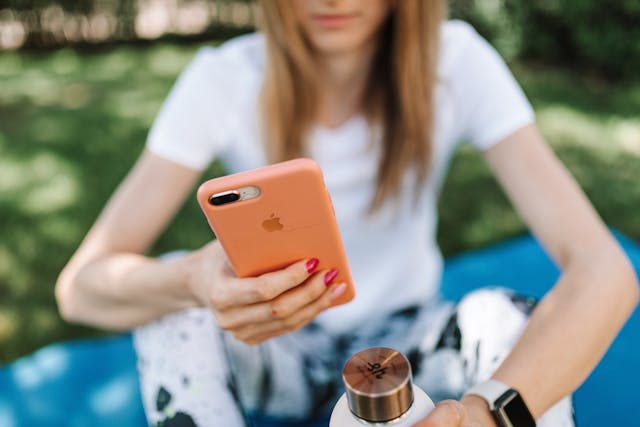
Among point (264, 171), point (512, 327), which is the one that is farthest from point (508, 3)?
point (264, 171)

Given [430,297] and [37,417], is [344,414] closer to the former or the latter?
[430,297]

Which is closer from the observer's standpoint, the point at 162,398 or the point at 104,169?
the point at 162,398

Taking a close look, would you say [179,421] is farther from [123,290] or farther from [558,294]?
[558,294]

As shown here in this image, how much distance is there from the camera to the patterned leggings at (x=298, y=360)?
1.04 metres

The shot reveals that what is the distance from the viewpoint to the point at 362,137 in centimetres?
142

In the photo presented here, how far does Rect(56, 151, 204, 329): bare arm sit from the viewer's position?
1.15 metres

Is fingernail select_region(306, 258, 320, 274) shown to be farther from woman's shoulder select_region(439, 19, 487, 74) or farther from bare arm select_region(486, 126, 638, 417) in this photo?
woman's shoulder select_region(439, 19, 487, 74)

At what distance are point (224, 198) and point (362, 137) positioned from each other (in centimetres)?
71

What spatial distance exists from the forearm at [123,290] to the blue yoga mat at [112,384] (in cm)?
41

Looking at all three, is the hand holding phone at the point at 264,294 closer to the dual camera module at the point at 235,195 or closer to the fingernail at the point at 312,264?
the fingernail at the point at 312,264

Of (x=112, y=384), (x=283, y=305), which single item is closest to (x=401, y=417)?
(x=283, y=305)

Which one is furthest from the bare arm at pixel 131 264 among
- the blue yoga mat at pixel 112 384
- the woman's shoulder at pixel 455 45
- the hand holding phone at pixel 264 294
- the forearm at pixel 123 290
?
the woman's shoulder at pixel 455 45

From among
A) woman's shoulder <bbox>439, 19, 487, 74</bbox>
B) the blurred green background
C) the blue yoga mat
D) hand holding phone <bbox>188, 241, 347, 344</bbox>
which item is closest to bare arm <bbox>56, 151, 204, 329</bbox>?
hand holding phone <bbox>188, 241, 347, 344</bbox>

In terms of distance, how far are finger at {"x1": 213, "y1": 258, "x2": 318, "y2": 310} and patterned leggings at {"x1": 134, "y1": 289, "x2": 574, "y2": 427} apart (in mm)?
224
